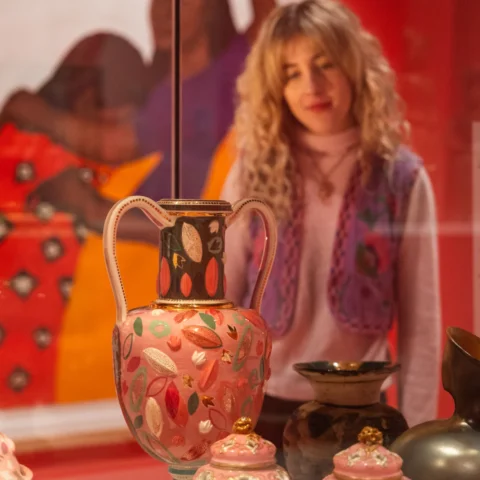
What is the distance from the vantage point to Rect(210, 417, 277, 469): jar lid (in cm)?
136

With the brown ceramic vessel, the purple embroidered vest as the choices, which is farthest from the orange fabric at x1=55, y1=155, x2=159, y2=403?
the brown ceramic vessel

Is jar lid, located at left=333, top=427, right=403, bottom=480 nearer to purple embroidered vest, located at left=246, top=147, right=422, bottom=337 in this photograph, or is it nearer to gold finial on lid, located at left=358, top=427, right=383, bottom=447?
gold finial on lid, located at left=358, top=427, right=383, bottom=447

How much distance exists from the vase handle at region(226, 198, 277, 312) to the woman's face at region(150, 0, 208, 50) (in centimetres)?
55

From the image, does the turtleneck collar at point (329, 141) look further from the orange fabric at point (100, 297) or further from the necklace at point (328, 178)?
the orange fabric at point (100, 297)

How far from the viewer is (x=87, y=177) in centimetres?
216

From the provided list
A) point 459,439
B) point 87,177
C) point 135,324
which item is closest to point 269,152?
point 87,177

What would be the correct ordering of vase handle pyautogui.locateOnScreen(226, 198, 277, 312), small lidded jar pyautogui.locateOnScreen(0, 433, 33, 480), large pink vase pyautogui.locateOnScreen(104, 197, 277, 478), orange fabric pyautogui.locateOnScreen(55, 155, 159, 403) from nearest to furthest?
small lidded jar pyautogui.locateOnScreen(0, 433, 33, 480) → large pink vase pyautogui.locateOnScreen(104, 197, 277, 478) → vase handle pyautogui.locateOnScreen(226, 198, 277, 312) → orange fabric pyautogui.locateOnScreen(55, 155, 159, 403)

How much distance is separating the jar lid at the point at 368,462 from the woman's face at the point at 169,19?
1.08 m

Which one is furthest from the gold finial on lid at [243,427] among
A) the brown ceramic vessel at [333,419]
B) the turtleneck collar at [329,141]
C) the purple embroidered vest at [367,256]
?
the turtleneck collar at [329,141]

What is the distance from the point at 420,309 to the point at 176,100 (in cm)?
64

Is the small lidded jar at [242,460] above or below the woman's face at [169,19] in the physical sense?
below

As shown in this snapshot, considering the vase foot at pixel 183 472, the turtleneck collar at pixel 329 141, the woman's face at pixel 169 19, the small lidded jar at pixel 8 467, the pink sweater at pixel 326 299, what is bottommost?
the vase foot at pixel 183 472

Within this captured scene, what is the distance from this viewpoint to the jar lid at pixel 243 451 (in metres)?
1.36

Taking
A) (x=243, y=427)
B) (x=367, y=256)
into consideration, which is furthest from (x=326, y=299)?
(x=243, y=427)
